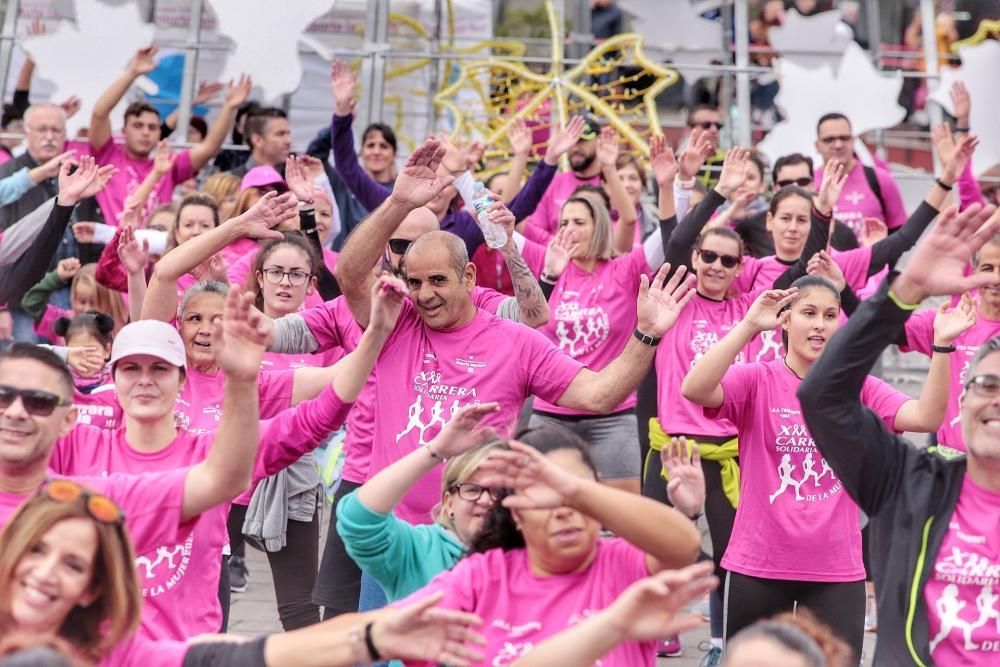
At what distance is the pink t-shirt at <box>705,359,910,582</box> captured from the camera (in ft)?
18.8

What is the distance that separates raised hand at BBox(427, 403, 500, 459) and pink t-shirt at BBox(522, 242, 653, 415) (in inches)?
145

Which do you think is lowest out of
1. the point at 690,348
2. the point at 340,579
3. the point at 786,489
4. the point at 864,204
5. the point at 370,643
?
the point at 340,579

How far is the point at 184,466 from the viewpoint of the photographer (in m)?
4.67

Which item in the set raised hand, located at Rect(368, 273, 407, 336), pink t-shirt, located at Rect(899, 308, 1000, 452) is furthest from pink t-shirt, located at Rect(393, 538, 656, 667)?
pink t-shirt, located at Rect(899, 308, 1000, 452)

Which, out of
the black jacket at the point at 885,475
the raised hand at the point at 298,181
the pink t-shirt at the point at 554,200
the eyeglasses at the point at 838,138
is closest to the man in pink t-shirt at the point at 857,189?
the eyeglasses at the point at 838,138

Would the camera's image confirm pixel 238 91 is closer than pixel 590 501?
No

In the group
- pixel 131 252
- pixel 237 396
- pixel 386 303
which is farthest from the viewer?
pixel 131 252

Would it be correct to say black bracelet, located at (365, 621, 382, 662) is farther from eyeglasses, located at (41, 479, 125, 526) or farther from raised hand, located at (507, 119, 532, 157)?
raised hand, located at (507, 119, 532, 157)

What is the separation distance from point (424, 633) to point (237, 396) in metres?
0.90

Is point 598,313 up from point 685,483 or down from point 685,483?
down

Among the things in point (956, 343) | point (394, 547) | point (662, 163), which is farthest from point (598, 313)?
point (394, 547)

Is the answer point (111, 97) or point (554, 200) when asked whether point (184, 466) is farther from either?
point (111, 97)

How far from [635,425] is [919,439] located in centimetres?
351

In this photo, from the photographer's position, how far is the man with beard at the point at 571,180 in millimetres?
10070
